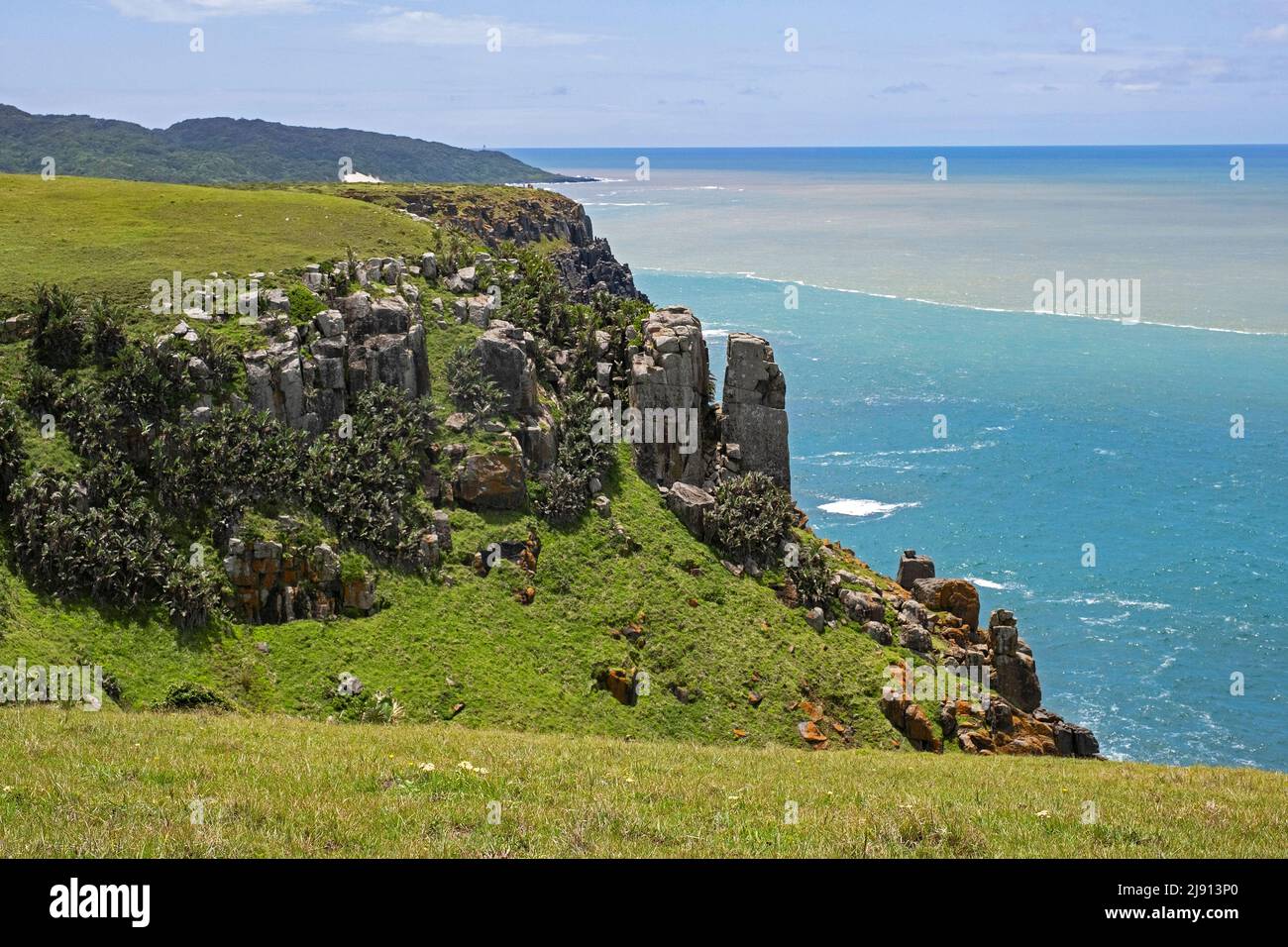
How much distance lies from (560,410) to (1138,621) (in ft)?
121

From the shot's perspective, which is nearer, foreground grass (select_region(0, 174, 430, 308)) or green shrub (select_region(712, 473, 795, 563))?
foreground grass (select_region(0, 174, 430, 308))

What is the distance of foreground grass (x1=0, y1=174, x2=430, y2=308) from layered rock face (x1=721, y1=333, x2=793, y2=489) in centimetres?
1870

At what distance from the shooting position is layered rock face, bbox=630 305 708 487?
5158 cm

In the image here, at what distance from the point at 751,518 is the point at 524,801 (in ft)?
109

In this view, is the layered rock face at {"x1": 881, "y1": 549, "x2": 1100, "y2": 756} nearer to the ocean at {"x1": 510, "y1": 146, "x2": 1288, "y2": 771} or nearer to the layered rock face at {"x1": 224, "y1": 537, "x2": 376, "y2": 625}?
the ocean at {"x1": 510, "y1": 146, "x2": 1288, "y2": 771}

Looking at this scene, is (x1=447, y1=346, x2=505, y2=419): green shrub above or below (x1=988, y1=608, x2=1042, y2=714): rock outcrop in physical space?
above

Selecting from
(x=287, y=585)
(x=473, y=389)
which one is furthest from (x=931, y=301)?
(x=287, y=585)

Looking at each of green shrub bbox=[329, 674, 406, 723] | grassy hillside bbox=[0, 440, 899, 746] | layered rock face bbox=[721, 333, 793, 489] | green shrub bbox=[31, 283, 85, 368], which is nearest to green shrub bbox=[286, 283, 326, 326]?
green shrub bbox=[31, 283, 85, 368]

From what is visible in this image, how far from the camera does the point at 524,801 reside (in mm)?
17219

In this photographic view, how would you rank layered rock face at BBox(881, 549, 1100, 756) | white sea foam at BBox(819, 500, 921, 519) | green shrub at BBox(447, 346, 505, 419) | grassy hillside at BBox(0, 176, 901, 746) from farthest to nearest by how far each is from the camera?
white sea foam at BBox(819, 500, 921, 519) < green shrub at BBox(447, 346, 505, 419) < layered rock face at BBox(881, 549, 1100, 756) < grassy hillside at BBox(0, 176, 901, 746)

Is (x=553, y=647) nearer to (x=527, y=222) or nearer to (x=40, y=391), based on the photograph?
(x=40, y=391)

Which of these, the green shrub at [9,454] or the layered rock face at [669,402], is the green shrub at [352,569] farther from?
the layered rock face at [669,402]
